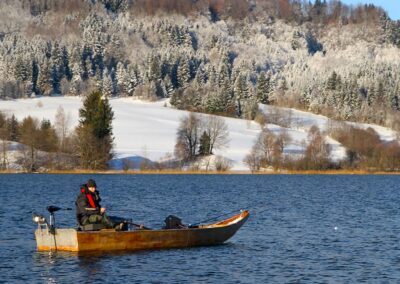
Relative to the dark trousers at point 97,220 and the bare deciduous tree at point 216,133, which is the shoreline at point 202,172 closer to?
the bare deciduous tree at point 216,133

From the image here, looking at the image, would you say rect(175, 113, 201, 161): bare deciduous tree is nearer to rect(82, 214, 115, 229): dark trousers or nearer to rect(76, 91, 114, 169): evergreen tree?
rect(76, 91, 114, 169): evergreen tree

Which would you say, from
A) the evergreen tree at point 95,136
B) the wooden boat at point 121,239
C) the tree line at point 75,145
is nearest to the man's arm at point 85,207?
the wooden boat at point 121,239

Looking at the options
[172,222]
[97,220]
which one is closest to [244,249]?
[172,222]

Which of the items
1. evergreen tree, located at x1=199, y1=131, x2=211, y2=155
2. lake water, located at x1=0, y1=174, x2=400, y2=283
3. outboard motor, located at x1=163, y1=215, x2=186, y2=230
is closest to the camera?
lake water, located at x1=0, y1=174, x2=400, y2=283

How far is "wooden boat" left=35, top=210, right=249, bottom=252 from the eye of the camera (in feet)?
118

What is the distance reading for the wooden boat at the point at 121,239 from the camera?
3609 centimetres

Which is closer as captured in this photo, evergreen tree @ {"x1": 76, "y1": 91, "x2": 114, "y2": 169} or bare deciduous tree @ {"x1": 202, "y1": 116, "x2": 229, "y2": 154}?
evergreen tree @ {"x1": 76, "y1": 91, "x2": 114, "y2": 169}

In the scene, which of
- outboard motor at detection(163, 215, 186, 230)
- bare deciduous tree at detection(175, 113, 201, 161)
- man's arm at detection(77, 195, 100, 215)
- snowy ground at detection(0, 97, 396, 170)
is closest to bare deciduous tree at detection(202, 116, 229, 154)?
snowy ground at detection(0, 97, 396, 170)

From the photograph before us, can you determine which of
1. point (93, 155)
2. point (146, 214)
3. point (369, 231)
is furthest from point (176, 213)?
point (93, 155)

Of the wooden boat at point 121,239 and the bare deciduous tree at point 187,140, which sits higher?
Answer: the bare deciduous tree at point 187,140

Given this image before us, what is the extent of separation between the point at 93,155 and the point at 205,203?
6336 centimetres

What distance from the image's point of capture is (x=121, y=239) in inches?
1452

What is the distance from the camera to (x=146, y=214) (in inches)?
2219

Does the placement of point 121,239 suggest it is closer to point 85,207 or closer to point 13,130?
point 85,207
